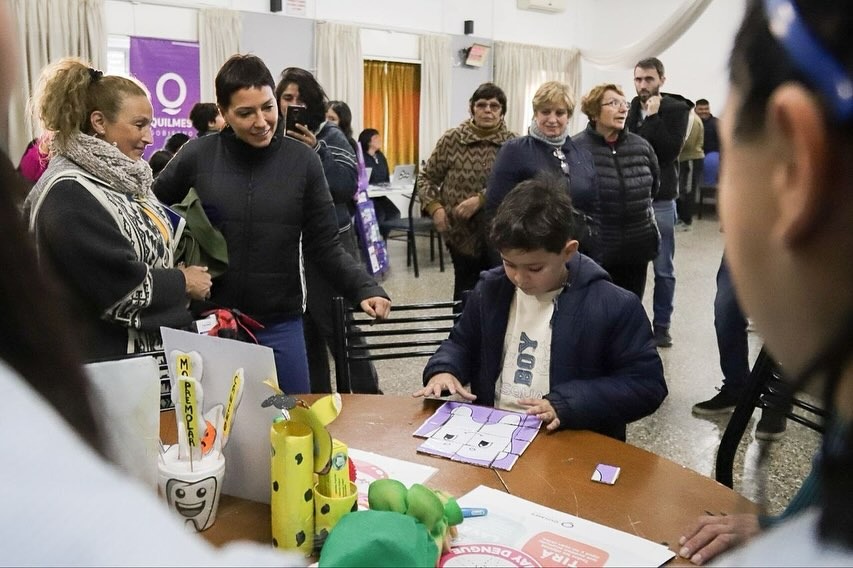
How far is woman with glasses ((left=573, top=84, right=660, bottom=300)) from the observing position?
10.9 feet

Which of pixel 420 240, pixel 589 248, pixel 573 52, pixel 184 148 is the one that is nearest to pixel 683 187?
pixel 573 52

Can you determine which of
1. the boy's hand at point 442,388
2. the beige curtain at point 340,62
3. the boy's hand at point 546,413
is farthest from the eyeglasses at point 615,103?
the beige curtain at point 340,62

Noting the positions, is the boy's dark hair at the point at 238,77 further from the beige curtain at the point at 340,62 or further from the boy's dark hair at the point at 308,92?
the beige curtain at the point at 340,62

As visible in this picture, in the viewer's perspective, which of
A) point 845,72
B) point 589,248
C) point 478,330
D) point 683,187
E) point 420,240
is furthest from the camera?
point 683,187

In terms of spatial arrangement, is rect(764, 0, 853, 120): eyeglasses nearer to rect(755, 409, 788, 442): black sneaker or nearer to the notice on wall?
rect(755, 409, 788, 442): black sneaker

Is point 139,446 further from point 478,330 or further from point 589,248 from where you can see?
point 589,248

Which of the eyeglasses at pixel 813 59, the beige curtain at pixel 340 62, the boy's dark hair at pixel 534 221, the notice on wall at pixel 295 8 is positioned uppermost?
the notice on wall at pixel 295 8

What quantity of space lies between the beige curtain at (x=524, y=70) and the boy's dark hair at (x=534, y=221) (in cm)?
811

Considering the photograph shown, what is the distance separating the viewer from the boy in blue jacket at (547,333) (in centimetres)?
170

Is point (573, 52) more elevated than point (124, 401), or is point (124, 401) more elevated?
point (573, 52)

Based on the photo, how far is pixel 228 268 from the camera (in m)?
2.33

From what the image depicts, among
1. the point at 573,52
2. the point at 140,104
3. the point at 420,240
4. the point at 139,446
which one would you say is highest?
the point at 573,52

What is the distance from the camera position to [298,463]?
40.1 inches

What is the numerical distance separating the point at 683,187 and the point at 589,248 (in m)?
7.03
